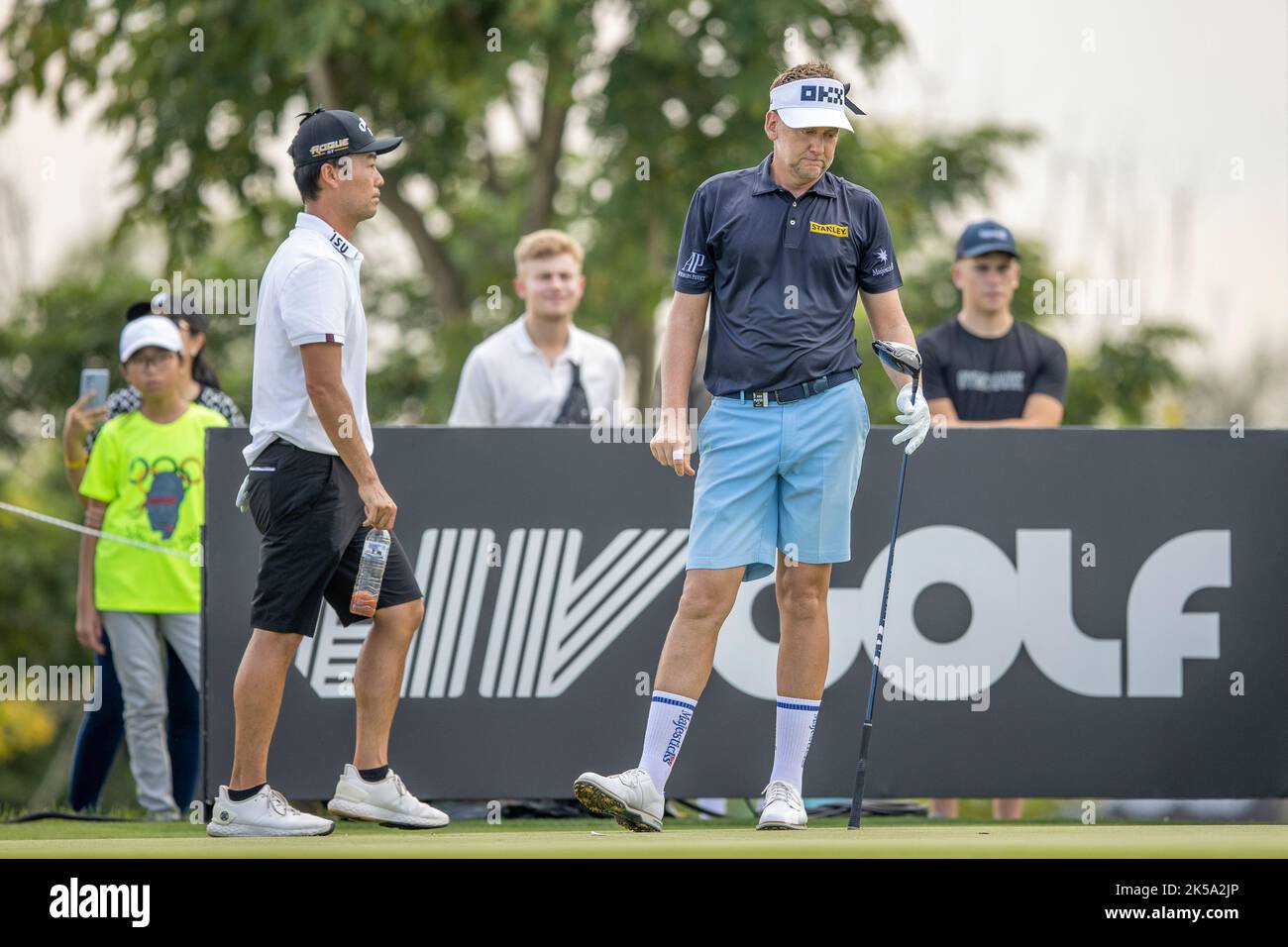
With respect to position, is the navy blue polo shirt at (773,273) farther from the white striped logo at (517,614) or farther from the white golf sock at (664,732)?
the white striped logo at (517,614)

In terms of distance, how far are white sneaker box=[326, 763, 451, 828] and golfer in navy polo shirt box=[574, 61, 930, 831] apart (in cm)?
72

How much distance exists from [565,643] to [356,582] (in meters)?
1.23

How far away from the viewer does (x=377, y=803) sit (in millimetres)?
5391

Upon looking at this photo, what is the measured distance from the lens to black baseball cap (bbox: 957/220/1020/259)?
23.6 feet

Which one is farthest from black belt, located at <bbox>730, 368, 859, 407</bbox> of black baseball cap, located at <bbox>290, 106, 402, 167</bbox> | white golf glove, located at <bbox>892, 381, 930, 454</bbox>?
black baseball cap, located at <bbox>290, 106, 402, 167</bbox>

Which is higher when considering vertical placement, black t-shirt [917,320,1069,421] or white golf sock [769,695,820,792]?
black t-shirt [917,320,1069,421]

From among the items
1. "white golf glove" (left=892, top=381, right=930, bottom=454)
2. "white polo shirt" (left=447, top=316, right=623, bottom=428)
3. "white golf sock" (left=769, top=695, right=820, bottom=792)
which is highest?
"white polo shirt" (left=447, top=316, right=623, bottom=428)

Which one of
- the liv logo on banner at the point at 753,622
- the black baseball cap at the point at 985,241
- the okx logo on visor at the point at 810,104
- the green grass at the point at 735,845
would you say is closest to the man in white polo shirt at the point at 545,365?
the liv logo on banner at the point at 753,622

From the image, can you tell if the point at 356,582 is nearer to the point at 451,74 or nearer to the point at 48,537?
the point at 451,74

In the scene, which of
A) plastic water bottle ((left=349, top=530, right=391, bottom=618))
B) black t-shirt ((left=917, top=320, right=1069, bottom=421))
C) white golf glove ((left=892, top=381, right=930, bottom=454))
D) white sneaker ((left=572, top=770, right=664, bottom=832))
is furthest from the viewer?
black t-shirt ((left=917, top=320, right=1069, bottom=421))

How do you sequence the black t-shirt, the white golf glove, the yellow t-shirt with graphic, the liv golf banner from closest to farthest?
the white golf glove < the liv golf banner < the yellow t-shirt with graphic < the black t-shirt

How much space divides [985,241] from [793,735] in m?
2.84

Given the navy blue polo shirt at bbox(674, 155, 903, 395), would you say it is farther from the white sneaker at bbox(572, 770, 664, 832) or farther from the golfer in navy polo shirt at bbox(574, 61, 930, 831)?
the white sneaker at bbox(572, 770, 664, 832)

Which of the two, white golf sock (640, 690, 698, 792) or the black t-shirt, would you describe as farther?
the black t-shirt
